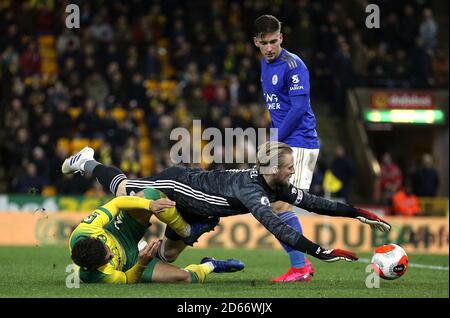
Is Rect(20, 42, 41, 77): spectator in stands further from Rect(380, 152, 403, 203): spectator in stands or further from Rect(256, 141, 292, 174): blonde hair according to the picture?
Rect(256, 141, 292, 174): blonde hair

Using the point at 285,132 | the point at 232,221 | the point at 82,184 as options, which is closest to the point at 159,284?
the point at 285,132

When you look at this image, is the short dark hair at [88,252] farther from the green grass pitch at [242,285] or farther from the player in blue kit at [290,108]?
the player in blue kit at [290,108]

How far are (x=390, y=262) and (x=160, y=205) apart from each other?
7.48ft

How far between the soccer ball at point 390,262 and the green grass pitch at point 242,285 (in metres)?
0.13

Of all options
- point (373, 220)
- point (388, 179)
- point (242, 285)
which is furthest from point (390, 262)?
point (388, 179)

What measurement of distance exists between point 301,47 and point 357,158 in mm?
3049

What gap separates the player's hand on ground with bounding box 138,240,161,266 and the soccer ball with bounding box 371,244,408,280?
2.08 metres

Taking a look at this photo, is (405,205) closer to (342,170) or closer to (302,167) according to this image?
(342,170)

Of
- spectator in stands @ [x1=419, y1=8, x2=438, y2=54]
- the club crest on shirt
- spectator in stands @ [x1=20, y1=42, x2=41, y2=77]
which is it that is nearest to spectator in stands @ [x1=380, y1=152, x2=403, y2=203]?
spectator in stands @ [x1=419, y1=8, x2=438, y2=54]

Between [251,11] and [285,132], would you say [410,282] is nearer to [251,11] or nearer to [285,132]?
[285,132]

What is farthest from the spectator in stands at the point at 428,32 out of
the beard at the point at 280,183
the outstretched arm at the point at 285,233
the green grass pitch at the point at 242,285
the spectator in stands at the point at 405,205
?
the outstretched arm at the point at 285,233

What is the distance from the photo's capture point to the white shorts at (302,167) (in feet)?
32.3

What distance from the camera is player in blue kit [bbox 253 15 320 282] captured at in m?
9.62

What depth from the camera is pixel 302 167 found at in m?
9.88
